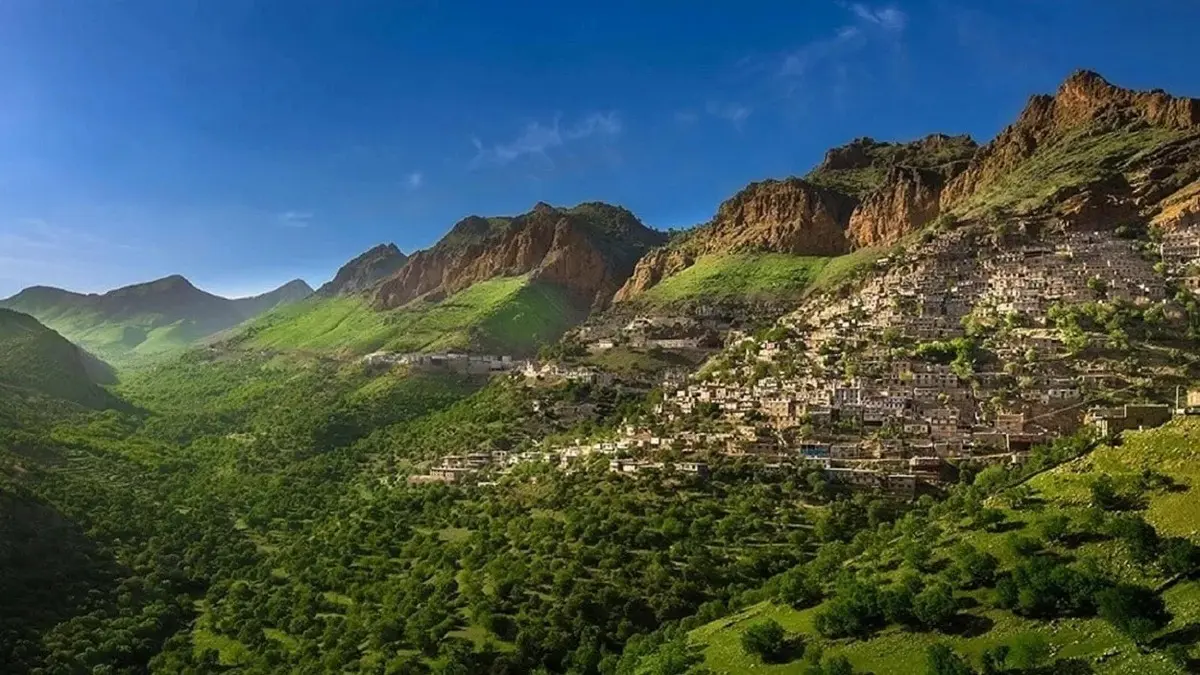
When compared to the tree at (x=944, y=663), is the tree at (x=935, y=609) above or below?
above

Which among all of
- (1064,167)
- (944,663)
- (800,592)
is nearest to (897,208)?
(1064,167)

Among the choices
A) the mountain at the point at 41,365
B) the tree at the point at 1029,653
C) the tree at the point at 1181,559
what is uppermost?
the mountain at the point at 41,365

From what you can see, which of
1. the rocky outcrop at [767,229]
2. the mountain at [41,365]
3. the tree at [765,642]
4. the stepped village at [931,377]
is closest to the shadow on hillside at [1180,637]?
the tree at [765,642]

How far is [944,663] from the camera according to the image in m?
31.5

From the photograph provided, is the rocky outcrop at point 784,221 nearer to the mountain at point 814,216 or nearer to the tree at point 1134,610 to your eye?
the mountain at point 814,216

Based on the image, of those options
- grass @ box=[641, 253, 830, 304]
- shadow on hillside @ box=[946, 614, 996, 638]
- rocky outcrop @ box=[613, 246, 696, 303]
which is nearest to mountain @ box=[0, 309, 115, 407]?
rocky outcrop @ box=[613, 246, 696, 303]

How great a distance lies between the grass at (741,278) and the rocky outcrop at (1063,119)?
24498 millimetres

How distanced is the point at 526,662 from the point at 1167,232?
8398 centimetres

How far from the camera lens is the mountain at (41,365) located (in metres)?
131

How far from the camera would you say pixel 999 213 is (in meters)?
105

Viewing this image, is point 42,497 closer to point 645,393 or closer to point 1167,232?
point 645,393

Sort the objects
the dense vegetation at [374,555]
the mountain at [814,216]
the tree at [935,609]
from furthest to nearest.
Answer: the mountain at [814,216] < the dense vegetation at [374,555] < the tree at [935,609]

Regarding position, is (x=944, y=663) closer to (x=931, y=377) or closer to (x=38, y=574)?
(x=931, y=377)

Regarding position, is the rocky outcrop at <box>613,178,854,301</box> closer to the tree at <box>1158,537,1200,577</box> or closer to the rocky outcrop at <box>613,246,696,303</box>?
the rocky outcrop at <box>613,246,696,303</box>
